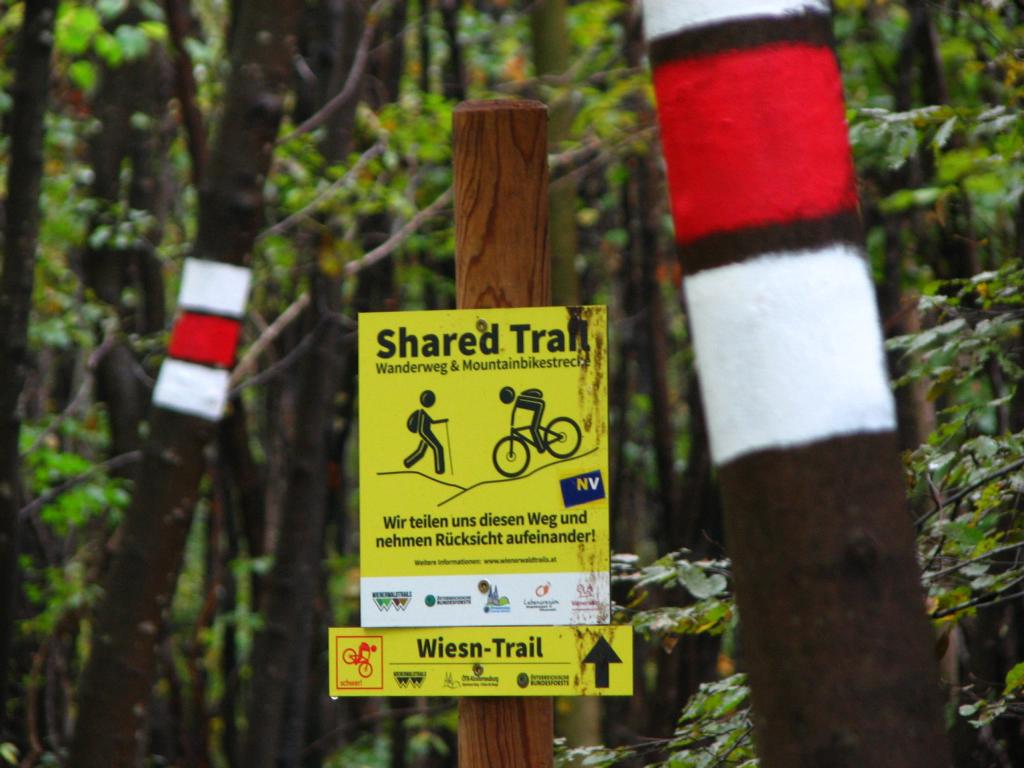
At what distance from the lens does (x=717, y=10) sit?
64.2 inches

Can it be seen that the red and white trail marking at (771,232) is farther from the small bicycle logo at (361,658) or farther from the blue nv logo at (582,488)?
the small bicycle logo at (361,658)

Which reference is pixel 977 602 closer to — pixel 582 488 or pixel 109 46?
Answer: pixel 582 488

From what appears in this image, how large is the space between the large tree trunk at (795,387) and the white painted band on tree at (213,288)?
7.84ft

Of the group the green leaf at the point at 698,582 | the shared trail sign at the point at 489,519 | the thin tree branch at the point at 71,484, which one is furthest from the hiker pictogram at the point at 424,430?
the thin tree branch at the point at 71,484

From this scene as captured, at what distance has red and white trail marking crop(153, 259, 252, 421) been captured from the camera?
3820 mm

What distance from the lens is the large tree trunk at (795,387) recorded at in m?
1.52

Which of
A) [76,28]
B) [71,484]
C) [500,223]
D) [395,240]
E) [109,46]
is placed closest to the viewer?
[500,223]

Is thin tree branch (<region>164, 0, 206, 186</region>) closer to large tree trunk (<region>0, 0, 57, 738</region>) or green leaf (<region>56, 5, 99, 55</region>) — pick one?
green leaf (<region>56, 5, 99, 55</region>)

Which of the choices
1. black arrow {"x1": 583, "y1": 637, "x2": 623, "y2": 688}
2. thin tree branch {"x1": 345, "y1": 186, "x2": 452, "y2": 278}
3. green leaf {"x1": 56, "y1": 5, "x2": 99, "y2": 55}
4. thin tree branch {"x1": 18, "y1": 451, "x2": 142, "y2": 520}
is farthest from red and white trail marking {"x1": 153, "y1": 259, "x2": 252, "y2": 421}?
thin tree branch {"x1": 345, "y1": 186, "x2": 452, "y2": 278}

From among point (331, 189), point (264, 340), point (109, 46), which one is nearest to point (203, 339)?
point (109, 46)

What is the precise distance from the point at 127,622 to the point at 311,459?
340cm

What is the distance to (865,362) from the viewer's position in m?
1.58

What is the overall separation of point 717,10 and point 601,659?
151 centimetres

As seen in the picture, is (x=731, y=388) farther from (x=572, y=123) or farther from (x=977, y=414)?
(x=572, y=123)
